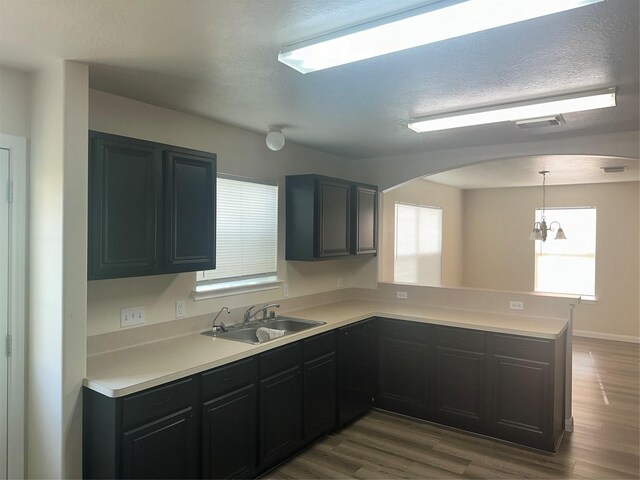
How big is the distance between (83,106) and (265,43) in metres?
1.04

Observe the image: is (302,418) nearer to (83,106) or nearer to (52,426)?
(52,426)

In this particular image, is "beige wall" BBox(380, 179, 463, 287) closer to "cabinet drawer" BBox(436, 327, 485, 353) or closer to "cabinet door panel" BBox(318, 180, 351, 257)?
"cabinet door panel" BBox(318, 180, 351, 257)

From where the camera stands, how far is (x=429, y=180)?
7109 millimetres

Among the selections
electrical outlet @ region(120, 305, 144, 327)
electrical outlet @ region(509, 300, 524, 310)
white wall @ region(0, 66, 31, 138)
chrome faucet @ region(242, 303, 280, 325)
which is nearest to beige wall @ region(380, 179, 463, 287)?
electrical outlet @ region(509, 300, 524, 310)

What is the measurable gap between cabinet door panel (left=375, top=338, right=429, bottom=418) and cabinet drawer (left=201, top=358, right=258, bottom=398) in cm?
162

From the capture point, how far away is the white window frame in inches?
131

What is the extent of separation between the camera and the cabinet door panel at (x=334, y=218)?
4.02 m

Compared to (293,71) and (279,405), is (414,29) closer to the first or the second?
(293,71)

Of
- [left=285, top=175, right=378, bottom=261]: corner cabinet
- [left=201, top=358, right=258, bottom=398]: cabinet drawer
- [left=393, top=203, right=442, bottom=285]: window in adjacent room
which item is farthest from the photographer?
[left=393, top=203, right=442, bottom=285]: window in adjacent room

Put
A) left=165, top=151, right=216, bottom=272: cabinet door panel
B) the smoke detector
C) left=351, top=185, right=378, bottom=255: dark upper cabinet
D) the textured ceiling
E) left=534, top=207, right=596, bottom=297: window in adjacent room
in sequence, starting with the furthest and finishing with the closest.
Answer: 1. left=534, top=207, right=596, bottom=297: window in adjacent room
2. left=351, top=185, right=378, bottom=255: dark upper cabinet
3. the smoke detector
4. left=165, top=151, right=216, bottom=272: cabinet door panel
5. the textured ceiling

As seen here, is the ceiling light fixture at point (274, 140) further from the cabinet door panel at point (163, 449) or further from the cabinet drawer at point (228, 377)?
the cabinet door panel at point (163, 449)

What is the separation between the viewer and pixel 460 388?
370 centimetres

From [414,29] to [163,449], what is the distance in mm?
2329

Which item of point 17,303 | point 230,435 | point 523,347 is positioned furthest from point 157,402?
point 523,347
